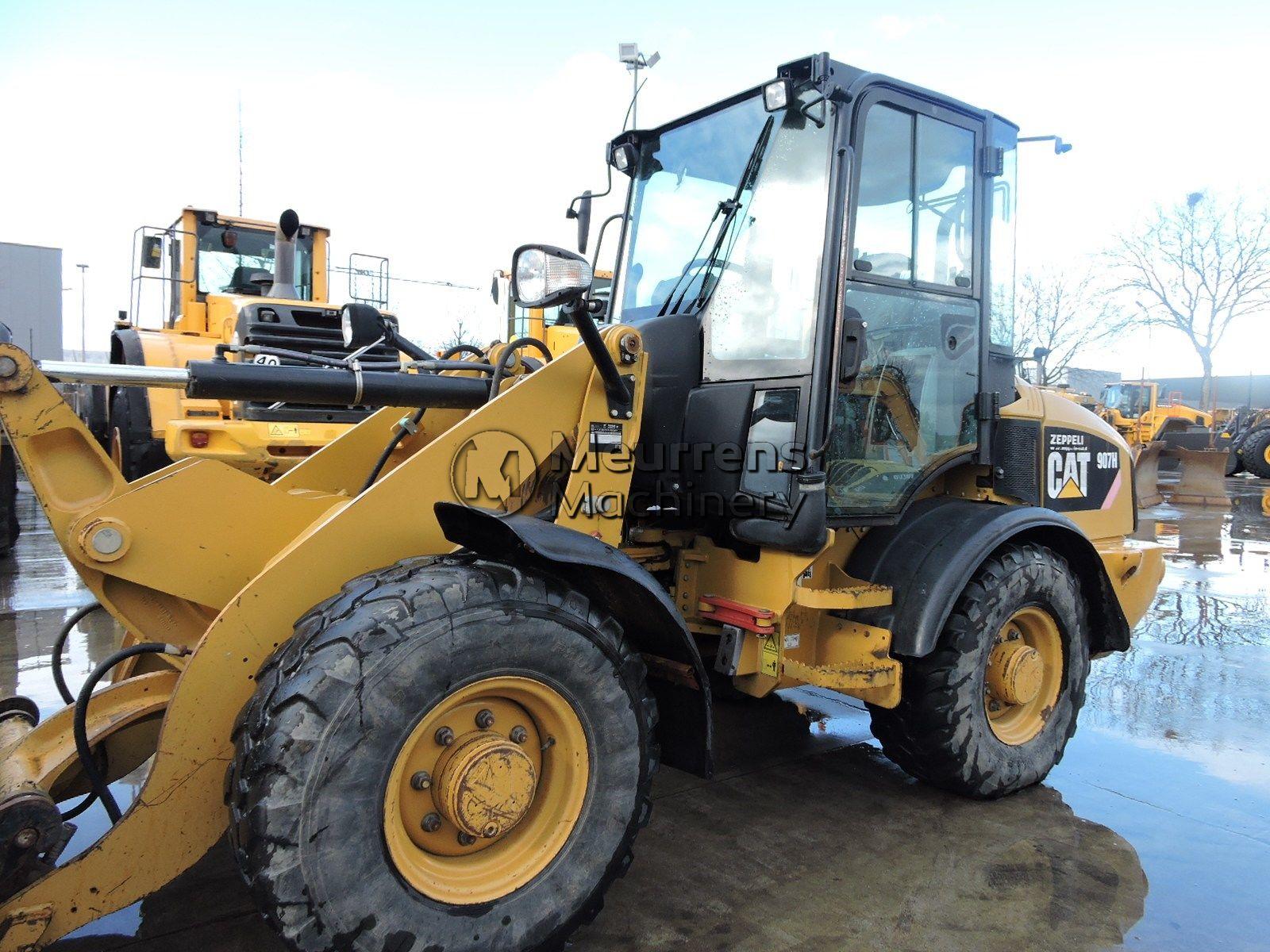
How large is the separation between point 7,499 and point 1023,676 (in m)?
9.78

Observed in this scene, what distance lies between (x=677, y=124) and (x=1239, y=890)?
366 centimetres

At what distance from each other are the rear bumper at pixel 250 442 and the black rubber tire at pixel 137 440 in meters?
0.43

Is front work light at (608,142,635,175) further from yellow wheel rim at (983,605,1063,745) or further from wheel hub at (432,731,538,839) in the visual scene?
wheel hub at (432,731,538,839)

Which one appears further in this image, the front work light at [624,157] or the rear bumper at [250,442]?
the rear bumper at [250,442]

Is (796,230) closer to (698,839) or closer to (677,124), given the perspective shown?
(677,124)

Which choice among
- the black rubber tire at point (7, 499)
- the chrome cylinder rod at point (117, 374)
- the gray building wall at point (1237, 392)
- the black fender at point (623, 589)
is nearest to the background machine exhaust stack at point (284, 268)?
the black rubber tire at point (7, 499)

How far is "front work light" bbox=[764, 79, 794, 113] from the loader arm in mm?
1017

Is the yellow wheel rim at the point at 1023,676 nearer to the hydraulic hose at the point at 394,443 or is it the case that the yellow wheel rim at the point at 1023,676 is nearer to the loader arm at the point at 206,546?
the loader arm at the point at 206,546

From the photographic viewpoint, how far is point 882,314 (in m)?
3.53

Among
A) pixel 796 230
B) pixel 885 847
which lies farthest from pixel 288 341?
pixel 885 847

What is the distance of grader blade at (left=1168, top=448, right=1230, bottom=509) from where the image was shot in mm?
16750

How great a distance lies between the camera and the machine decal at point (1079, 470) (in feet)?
14.1

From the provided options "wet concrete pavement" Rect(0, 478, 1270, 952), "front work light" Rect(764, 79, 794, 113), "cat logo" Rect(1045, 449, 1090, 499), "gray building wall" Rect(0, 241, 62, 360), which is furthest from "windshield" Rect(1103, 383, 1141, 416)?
"gray building wall" Rect(0, 241, 62, 360)

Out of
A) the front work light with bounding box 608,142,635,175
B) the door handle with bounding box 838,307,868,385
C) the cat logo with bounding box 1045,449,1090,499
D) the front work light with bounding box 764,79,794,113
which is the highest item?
the front work light with bounding box 608,142,635,175
